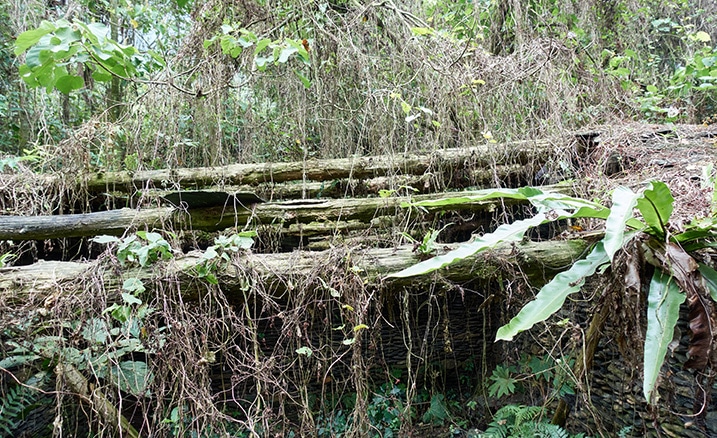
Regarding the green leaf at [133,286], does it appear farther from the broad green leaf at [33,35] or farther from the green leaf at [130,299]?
the broad green leaf at [33,35]

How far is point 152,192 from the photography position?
3.03 metres

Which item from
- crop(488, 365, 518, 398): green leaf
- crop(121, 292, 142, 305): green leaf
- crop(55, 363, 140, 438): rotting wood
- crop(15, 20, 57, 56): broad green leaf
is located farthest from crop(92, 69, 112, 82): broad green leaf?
crop(488, 365, 518, 398): green leaf

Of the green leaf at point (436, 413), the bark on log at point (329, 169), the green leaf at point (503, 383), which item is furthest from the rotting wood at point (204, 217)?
the green leaf at point (436, 413)

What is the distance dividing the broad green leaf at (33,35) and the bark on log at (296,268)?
1.12 m

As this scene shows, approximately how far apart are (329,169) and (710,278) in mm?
2602

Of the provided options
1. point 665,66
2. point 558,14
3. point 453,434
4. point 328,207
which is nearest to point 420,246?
point 328,207

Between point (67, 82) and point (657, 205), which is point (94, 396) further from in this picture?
point (657, 205)

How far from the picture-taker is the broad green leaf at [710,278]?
161cm

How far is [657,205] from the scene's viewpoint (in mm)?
1684

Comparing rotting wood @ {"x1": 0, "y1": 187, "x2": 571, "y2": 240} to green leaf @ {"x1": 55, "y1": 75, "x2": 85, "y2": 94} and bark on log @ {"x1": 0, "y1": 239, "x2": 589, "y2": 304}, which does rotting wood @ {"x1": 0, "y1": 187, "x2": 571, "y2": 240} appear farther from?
green leaf @ {"x1": 55, "y1": 75, "x2": 85, "y2": 94}

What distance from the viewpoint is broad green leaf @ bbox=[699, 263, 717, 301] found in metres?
1.61

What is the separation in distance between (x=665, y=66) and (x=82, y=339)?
6.57 metres

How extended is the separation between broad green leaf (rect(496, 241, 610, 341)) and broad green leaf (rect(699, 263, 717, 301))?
35 centimetres

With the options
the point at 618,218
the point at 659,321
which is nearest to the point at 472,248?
the point at 618,218
